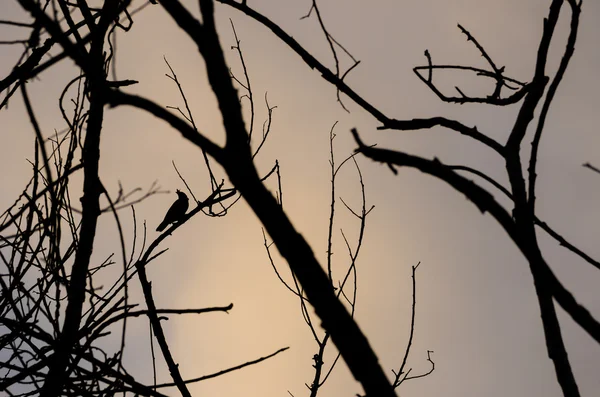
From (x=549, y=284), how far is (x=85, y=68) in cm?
87

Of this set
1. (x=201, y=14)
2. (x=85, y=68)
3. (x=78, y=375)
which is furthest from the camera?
(x=78, y=375)

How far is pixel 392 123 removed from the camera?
59.2 inches

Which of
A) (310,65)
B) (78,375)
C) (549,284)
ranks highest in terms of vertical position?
(78,375)

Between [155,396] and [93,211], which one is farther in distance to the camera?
[93,211]

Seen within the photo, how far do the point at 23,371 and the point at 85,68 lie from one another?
1.49 metres

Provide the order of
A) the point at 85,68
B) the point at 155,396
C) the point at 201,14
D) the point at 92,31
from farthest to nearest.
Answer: the point at 92,31
the point at 155,396
the point at 85,68
the point at 201,14

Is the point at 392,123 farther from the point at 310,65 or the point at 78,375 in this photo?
the point at 78,375

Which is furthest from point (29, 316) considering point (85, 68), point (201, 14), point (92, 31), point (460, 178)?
point (460, 178)

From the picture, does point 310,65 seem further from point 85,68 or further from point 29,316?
point 29,316

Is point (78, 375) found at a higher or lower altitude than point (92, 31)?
lower

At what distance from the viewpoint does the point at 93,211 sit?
2.60 metres

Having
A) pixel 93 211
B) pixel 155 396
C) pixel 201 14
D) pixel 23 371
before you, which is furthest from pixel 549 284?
pixel 93 211

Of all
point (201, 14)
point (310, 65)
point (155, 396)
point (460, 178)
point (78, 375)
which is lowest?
point (460, 178)

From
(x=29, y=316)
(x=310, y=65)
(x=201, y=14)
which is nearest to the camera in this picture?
(x=201, y=14)
